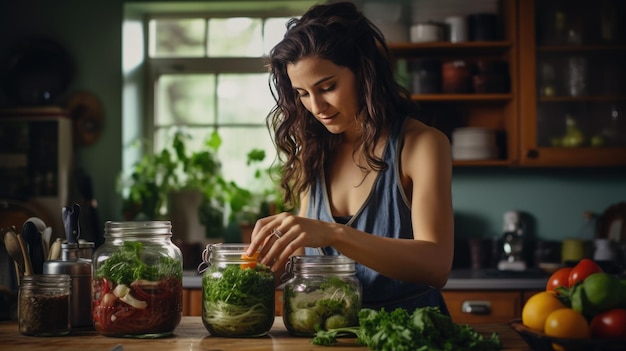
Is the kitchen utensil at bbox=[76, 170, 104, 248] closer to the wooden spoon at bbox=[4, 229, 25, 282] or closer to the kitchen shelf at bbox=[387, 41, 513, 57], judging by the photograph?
the kitchen shelf at bbox=[387, 41, 513, 57]

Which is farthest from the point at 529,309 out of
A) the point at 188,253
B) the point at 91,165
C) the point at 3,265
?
the point at 91,165

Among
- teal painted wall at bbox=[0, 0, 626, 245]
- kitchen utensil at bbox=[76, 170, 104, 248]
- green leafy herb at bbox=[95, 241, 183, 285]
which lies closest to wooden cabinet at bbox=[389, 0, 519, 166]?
teal painted wall at bbox=[0, 0, 626, 245]

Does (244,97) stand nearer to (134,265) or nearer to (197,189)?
(197,189)

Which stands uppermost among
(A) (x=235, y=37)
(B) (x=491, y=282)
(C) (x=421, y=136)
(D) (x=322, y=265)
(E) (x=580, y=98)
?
(A) (x=235, y=37)

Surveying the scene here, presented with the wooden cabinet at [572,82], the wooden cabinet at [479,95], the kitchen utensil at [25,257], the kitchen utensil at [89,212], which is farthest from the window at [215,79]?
the kitchen utensil at [25,257]

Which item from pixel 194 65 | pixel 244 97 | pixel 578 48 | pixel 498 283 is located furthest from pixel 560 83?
pixel 194 65

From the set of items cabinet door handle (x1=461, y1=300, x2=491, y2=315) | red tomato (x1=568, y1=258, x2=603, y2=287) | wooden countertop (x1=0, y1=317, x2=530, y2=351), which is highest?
red tomato (x1=568, y1=258, x2=603, y2=287)

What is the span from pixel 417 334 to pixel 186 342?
0.47 m

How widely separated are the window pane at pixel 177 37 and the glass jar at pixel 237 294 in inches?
117

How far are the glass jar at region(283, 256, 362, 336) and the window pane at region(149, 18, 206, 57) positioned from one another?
3001 mm

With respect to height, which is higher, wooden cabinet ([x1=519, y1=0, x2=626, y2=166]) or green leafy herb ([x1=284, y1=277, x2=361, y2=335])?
wooden cabinet ([x1=519, y1=0, x2=626, y2=166])

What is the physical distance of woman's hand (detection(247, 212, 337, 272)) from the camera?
A: 5.16 ft

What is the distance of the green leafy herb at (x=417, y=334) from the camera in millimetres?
1365

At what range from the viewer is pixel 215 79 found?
4.42m
